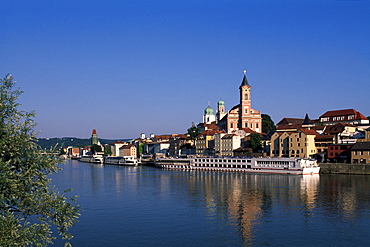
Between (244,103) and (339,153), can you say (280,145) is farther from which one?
(244,103)

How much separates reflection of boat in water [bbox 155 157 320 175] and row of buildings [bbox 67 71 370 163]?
8.16 metres

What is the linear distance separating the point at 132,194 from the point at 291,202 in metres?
16.0

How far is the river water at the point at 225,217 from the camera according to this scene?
24016 mm

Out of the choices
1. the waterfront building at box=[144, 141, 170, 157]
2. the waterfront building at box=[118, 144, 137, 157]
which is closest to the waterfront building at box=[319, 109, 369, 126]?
the waterfront building at box=[144, 141, 170, 157]

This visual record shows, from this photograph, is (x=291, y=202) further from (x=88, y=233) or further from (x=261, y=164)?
(x=261, y=164)

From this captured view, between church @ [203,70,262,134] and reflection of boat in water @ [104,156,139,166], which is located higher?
church @ [203,70,262,134]

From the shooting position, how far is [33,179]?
46.5 feet

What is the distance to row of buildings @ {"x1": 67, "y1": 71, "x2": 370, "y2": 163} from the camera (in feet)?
251

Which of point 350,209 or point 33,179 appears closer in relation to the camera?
point 33,179

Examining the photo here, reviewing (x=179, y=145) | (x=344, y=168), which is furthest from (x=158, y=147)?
(x=344, y=168)

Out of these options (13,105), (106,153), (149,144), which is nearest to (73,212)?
(13,105)

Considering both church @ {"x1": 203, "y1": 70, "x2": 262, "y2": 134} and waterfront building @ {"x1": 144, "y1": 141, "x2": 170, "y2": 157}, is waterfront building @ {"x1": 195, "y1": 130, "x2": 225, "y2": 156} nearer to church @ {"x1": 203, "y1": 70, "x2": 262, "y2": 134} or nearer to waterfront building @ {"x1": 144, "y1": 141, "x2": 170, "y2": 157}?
church @ {"x1": 203, "y1": 70, "x2": 262, "y2": 134}

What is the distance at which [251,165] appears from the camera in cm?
7562

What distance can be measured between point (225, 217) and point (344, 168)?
4410cm
